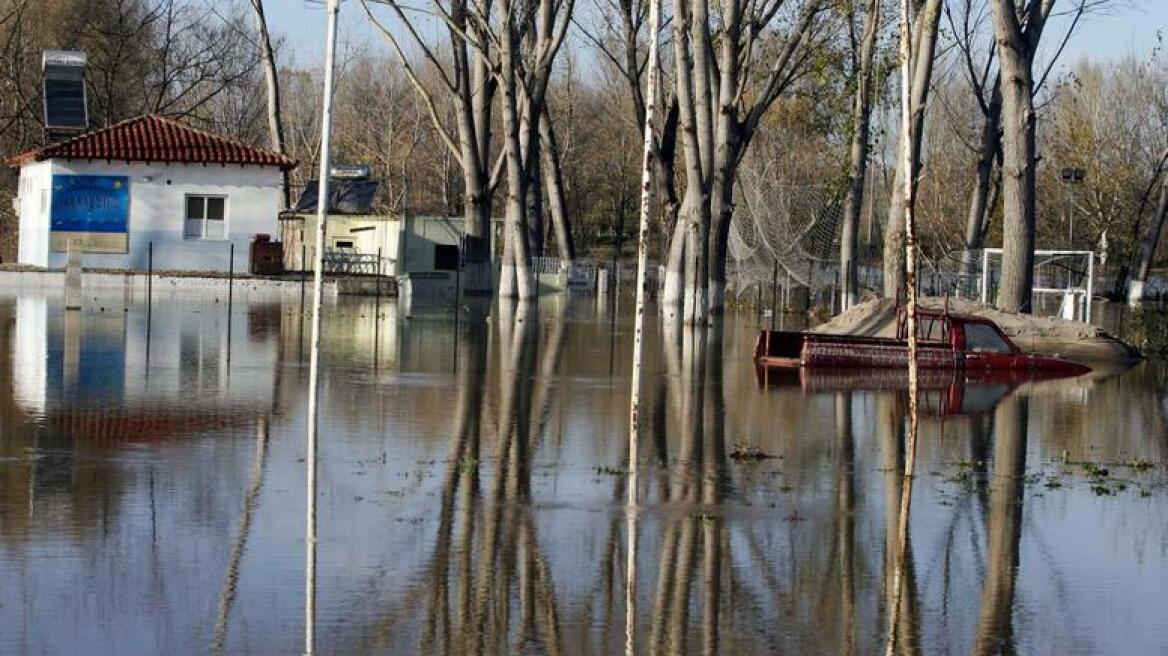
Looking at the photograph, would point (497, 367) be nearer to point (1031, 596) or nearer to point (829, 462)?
point (829, 462)

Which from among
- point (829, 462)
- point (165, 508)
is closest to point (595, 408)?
point (829, 462)

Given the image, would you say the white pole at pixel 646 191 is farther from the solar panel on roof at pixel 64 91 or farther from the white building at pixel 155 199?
the solar panel on roof at pixel 64 91

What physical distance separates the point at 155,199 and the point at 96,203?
1657mm

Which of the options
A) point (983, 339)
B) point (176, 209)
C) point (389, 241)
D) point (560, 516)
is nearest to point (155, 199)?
point (176, 209)

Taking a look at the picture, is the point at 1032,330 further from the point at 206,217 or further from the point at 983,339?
the point at 206,217

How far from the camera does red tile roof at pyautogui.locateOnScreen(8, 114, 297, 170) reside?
168ft

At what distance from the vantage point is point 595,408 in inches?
800

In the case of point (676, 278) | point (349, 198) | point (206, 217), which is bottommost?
point (676, 278)

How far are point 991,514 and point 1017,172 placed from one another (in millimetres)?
20579

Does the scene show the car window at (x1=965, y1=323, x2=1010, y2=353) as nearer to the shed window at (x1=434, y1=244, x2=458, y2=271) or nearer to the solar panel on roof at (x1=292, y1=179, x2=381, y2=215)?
the shed window at (x1=434, y1=244, x2=458, y2=271)

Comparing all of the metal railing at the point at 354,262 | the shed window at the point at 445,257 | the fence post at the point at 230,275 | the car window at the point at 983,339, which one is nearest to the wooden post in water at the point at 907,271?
the car window at the point at 983,339

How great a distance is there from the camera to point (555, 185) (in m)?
57.9

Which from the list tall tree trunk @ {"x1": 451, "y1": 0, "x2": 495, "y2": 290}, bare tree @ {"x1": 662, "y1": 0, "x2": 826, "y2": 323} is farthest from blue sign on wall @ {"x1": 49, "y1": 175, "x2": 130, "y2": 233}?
bare tree @ {"x1": 662, "y1": 0, "x2": 826, "y2": 323}

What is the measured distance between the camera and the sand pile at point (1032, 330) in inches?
1228
